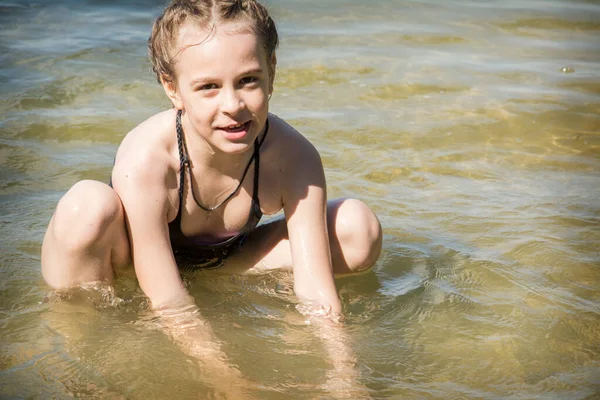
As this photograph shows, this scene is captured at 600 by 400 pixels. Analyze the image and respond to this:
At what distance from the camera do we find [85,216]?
2615mm

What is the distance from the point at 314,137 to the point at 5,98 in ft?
6.79

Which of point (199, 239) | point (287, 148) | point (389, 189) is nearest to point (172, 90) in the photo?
point (287, 148)

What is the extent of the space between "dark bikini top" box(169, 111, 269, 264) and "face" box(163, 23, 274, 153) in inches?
7.0

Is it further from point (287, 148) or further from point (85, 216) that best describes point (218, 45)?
point (85, 216)

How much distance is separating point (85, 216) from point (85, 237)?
71mm

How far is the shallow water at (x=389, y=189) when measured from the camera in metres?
2.50

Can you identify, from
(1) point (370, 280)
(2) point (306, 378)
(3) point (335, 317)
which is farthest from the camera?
(1) point (370, 280)

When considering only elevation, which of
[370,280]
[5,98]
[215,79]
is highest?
[215,79]

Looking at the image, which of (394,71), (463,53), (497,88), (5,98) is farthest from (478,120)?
(5,98)

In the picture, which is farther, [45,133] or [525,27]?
[525,27]

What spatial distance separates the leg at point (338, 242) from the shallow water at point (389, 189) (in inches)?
2.8

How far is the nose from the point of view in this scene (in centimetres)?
256

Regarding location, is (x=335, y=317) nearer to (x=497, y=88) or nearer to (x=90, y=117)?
(x=90, y=117)

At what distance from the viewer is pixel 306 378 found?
7.98 feet
